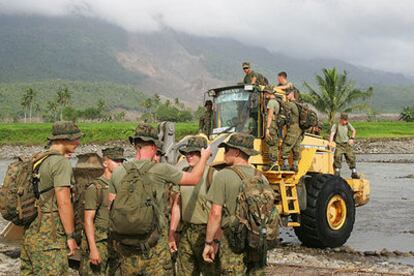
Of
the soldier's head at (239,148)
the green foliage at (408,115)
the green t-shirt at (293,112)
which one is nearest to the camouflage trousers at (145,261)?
the soldier's head at (239,148)

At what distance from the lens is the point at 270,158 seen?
28.9ft

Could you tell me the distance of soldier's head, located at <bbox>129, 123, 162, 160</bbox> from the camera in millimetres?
4359

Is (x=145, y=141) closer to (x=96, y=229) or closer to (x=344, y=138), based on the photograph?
(x=96, y=229)

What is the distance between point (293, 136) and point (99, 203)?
464cm

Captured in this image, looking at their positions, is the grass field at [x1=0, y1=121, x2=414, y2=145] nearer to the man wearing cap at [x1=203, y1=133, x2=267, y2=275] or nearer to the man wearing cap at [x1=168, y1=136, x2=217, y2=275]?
the man wearing cap at [x1=168, y1=136, x2=217, y2=275]

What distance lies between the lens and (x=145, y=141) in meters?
4.38

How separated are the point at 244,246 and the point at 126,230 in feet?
3.21

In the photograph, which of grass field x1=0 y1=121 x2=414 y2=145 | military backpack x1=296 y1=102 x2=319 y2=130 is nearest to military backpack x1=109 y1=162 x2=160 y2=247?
military backpack x1=296 y1=102 x2=319 y2=130

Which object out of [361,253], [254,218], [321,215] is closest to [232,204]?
[254,218]

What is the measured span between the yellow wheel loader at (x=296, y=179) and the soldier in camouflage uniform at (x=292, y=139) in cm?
21

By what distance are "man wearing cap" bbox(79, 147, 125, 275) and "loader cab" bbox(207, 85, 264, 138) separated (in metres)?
4.06

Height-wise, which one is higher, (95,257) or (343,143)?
(343,143)

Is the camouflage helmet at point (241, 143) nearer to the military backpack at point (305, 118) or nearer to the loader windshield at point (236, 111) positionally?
the loader windshield at point (236, 111)

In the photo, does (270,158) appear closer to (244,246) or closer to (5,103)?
(244,246)
